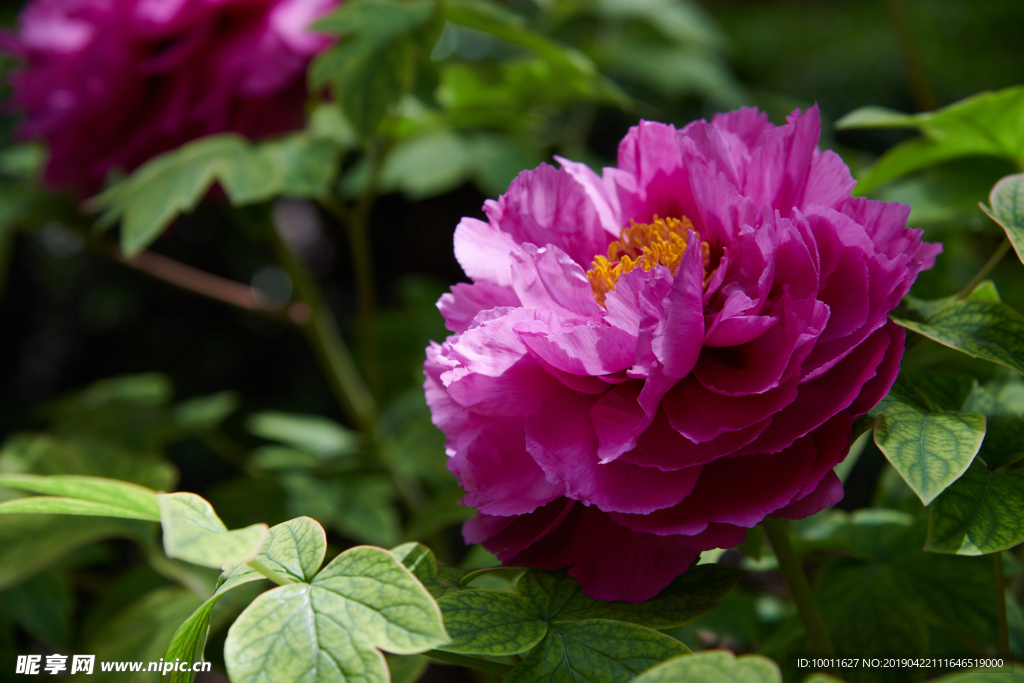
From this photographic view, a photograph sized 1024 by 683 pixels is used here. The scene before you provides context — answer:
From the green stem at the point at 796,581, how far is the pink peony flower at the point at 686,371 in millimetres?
23

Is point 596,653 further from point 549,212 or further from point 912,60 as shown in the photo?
point 912,60

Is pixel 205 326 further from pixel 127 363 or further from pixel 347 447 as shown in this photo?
pixel 347 447

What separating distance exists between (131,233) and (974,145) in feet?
2.23

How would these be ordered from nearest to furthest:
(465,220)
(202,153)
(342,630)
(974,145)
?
(342,630)
(465,220)
(974,145)
(202,153)

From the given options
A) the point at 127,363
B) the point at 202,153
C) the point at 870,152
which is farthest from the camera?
the point at 870,152

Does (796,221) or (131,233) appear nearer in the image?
(796,221)

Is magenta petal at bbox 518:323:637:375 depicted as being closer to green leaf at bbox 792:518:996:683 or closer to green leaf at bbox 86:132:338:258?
green leaf at bbox 792:518:996:683

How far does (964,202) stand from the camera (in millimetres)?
676

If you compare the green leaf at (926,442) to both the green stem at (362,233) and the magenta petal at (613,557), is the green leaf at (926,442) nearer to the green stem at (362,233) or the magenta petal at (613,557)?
the magenta petal at (613,557)

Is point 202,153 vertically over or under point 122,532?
over

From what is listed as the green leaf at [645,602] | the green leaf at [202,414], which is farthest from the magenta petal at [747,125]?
the green leaf at [202,414]

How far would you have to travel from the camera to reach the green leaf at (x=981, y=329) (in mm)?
355

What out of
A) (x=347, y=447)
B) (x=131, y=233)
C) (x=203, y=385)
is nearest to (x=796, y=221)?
(x=131, y=233)

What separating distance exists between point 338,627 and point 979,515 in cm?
28
